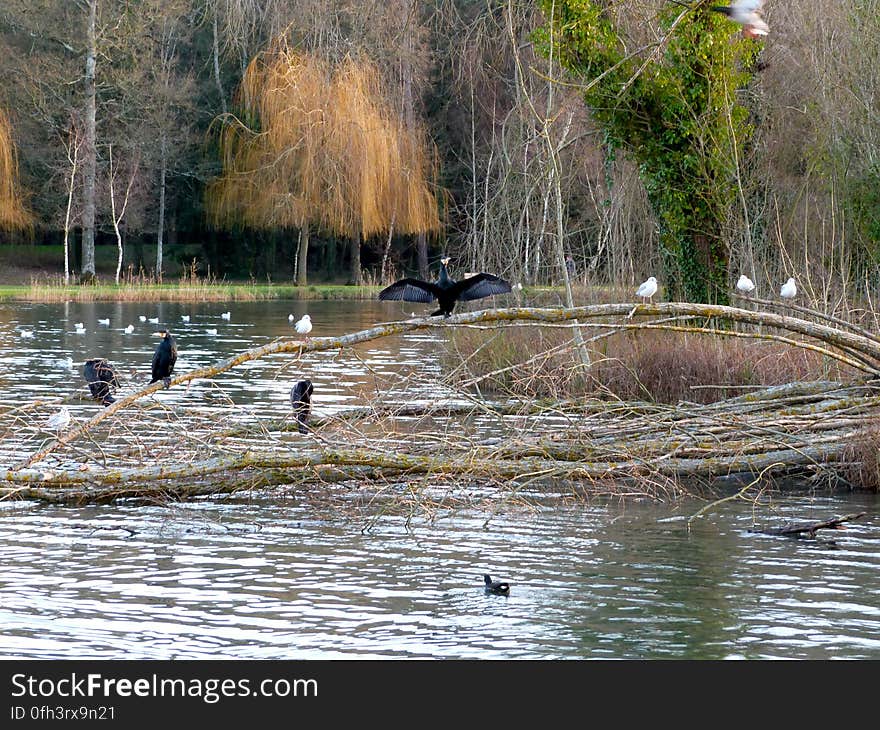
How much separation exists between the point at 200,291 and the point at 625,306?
86.8ft

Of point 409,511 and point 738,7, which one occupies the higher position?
point 738,7

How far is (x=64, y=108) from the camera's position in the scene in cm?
3747

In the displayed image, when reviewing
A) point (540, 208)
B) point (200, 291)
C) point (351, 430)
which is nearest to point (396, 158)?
point (200, 291)

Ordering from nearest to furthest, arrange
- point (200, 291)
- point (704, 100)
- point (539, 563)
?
1. point (539, 563)
2. point (704, 100)
3. point (200, 291)

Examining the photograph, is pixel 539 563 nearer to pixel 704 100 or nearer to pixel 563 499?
pixel 563 499

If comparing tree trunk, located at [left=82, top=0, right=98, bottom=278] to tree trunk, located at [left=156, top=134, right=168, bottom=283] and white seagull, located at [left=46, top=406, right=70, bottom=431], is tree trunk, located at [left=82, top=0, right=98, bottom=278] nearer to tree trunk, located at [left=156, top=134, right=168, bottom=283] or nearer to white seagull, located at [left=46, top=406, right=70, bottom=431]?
tree trunk, located at [left=156, top=134, right=168, bottom=283]

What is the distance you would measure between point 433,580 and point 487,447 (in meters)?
1.78

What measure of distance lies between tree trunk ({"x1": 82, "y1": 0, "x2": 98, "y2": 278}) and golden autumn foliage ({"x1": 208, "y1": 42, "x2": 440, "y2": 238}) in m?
3.78

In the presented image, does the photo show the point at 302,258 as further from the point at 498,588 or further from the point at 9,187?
the point at 498,588

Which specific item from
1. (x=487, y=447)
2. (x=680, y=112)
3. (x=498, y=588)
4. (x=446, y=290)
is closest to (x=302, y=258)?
(x=680, y=112)

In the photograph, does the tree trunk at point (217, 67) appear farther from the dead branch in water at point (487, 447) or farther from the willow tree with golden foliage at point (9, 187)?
the dead branch in water at point (487, 447)

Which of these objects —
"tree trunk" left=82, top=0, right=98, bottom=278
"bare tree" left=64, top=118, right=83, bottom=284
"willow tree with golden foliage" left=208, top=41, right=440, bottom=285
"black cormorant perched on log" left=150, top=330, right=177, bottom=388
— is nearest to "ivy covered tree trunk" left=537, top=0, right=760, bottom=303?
"black cormorant perched on log" left=150, top=330, right=177, bottom=388

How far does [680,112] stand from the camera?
14141 millimetres

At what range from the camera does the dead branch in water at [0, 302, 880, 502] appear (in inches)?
320
